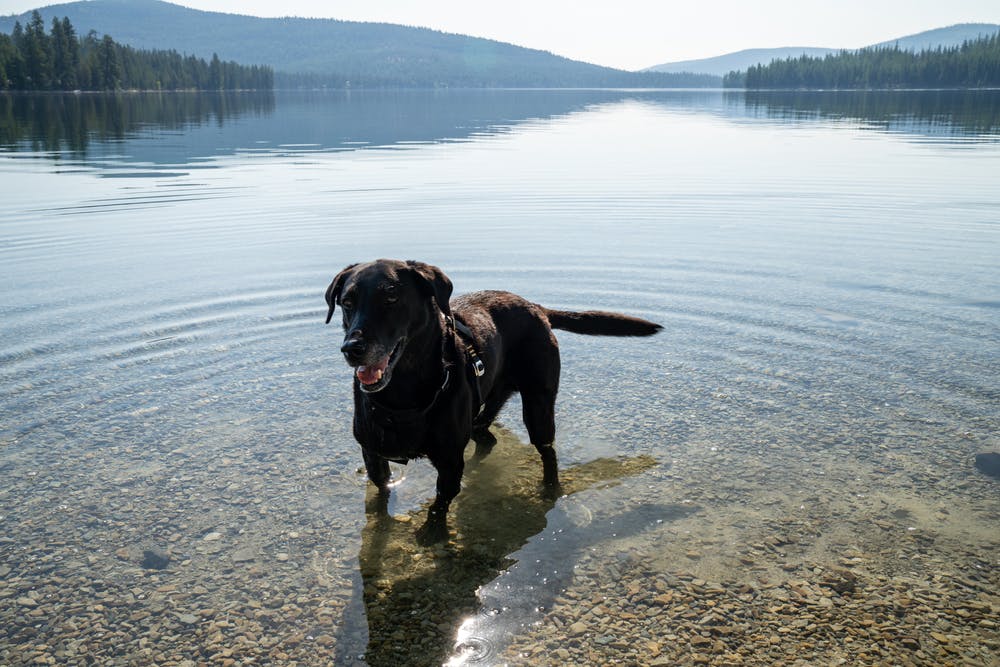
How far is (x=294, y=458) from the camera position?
23.9ft

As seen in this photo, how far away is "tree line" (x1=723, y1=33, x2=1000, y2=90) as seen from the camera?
152m

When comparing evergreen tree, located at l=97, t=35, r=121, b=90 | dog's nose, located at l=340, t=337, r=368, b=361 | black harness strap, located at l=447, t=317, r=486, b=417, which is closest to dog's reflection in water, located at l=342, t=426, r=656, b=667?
black harness strap, located at l=447, t=317, r=486, b=417

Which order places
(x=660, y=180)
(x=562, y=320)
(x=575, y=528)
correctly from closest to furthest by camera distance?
(x=575, y=528) → (x=562, y=320) → (x=660, y=180)

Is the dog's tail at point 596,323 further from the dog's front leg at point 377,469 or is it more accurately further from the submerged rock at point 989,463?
the submerged rock at point 989,463

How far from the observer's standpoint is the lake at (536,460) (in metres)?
4.86

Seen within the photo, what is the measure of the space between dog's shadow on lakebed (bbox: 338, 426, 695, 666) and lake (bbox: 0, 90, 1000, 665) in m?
0.03

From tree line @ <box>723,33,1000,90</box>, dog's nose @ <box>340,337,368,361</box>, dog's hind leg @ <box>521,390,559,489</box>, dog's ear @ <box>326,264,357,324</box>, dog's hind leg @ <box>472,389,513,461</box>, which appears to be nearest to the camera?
dog's nose @ <box>340,337,368,361</box>

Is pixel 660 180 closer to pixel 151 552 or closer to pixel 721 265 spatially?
pixel 721 265

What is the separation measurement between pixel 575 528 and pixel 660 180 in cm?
2168

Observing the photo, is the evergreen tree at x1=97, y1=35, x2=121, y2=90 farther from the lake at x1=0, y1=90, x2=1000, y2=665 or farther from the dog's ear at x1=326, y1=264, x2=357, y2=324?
the dog's ear at x1=326, y1=264, x2=357, y2=324

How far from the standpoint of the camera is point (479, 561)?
5.63 metres

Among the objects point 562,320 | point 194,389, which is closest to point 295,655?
point 562,320

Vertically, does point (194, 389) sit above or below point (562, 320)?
below

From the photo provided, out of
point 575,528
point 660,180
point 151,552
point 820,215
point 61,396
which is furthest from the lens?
point 660,180
